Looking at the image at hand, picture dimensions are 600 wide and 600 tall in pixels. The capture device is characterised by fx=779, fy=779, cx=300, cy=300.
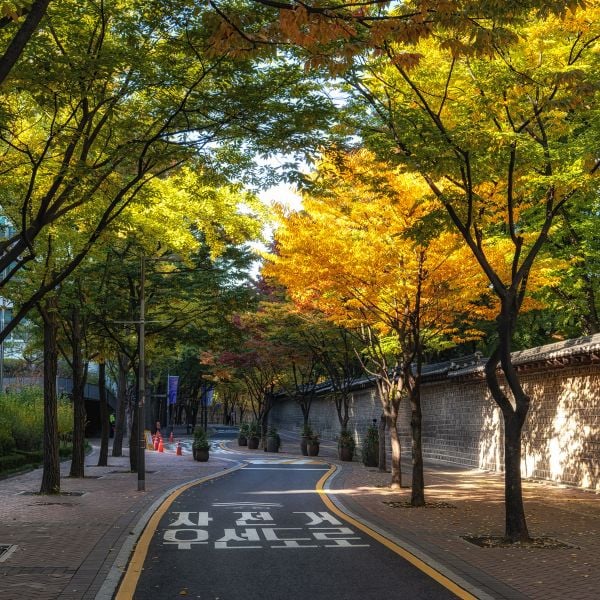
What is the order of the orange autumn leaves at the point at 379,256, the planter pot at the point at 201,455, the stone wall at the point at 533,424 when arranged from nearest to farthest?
the orange autumn leaves at the point at 379,256 < the stone wall at the point at 533,424 < the planter pot at the point at 201,455

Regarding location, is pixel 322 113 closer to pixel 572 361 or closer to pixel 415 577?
pixel 415 577

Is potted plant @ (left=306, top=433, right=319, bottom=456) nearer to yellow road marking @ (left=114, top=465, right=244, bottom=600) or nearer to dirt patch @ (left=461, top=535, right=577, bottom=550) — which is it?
yellow road marking @ (left=114, top=465, right=244, bottom=600)

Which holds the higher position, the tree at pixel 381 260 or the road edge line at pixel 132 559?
the tree at pixel 381 260

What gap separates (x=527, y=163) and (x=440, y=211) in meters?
1.64

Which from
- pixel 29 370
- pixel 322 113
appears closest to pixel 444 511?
pixel 322 113

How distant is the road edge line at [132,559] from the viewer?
8469 millimetres

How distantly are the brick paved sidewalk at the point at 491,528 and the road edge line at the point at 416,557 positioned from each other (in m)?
0.08

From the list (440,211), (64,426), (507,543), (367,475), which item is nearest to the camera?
(507,543)

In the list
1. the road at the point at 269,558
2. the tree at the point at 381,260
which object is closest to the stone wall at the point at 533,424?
the tree at the point at 381,260

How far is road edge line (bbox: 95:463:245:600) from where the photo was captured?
8.47m

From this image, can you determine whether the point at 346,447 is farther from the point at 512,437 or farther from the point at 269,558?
the point at 269,558

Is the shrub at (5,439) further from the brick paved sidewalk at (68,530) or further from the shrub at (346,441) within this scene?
the shrub at (346,441)

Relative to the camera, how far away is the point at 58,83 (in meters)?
10.8

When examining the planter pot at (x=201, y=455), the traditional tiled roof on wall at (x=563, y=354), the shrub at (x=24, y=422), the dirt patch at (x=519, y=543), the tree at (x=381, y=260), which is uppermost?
the tree at (x=381, y=260)
